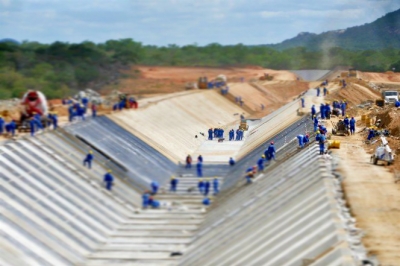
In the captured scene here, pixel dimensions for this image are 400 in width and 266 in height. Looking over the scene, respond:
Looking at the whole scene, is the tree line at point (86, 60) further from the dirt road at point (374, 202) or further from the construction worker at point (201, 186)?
the dirt road at point (374, 202)

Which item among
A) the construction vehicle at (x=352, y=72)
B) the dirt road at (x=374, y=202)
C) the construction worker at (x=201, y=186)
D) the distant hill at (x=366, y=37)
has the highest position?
the distant hill at (x=366, y=37)

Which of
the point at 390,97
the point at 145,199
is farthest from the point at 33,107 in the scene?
the point at 390,97

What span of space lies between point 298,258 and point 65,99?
34.9m

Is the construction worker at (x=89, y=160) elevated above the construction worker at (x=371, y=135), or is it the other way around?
Answer: the construction worker at (x=371, y=135)

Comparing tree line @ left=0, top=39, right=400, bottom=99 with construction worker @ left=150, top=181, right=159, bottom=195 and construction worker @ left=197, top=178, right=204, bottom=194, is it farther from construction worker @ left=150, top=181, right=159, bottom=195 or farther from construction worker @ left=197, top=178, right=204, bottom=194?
construction worker @ left=150, top=181, right=159, bottom=195

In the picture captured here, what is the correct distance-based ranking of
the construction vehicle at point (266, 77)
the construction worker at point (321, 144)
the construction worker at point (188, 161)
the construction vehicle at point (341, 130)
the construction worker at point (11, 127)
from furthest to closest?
the construction vehicle at point (266, 77)
the construction vehicle at point (341, 130)
the construction worker at point (188, 161)
the construction worker at point (11, 127)
the construction worker at point (321, 144)

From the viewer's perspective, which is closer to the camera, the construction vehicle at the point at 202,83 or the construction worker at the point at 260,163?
the construction worker at the point at 260,163

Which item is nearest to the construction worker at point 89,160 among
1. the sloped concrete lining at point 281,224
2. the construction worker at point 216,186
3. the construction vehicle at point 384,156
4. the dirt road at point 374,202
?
the construction worker at point 216,186

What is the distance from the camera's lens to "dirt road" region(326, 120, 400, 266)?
23920 mm

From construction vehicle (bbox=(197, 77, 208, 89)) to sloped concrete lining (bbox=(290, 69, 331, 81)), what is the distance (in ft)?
80.9

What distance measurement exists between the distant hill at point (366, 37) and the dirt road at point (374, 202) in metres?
39.3

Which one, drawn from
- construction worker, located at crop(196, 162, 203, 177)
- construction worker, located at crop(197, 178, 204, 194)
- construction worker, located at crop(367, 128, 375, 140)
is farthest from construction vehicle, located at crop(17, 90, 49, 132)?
construction worker, located at crop(367, 128, 375, 140)

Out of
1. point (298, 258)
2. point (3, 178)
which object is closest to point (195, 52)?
point (3, 178)

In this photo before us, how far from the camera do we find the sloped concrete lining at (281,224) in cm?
2488
